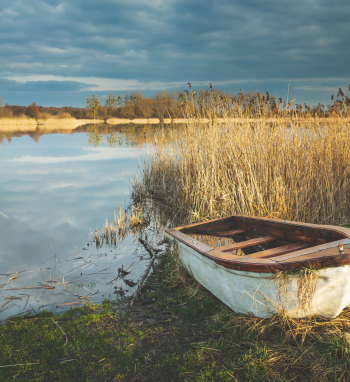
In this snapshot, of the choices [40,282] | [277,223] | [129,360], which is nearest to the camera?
[129,360]

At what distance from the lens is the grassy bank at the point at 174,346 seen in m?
2.13


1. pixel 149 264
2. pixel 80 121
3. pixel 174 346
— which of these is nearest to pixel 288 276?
pixel 174 346

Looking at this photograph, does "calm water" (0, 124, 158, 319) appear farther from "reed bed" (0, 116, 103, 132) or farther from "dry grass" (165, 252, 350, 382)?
"reed bed" (0, 116, 103, 132)

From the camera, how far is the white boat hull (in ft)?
7.43

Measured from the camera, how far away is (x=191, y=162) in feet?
20.2

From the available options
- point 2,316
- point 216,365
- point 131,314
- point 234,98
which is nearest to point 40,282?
Answer: point 2,316

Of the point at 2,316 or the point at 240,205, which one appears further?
the point at 240,205

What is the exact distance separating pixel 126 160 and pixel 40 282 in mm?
12999

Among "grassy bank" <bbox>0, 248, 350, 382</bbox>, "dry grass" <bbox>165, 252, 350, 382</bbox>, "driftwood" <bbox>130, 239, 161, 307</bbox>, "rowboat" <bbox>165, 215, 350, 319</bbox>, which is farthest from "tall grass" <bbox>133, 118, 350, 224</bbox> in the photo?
"dry grass" <bbox>165, 252, 350, 382</bbox>

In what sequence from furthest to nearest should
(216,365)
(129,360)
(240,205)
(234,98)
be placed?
(234,98), (240,205), (129,360), (216,365)

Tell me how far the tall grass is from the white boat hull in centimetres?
237

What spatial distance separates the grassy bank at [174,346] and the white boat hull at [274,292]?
98 mm

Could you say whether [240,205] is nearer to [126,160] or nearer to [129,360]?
[129,360]

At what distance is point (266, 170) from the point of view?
5.17 metres
